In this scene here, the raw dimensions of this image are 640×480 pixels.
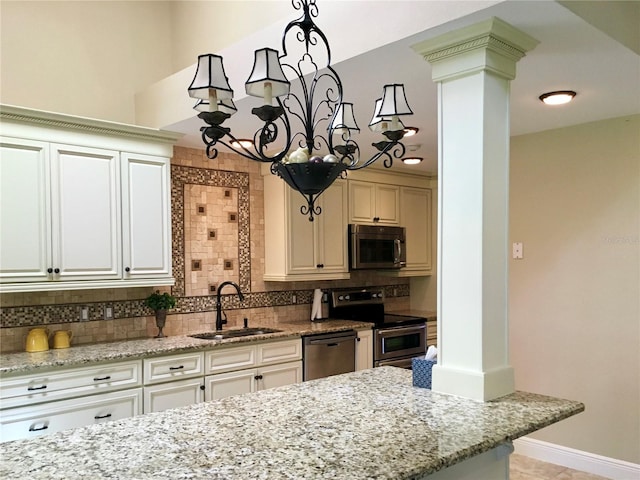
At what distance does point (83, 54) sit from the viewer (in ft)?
12.6

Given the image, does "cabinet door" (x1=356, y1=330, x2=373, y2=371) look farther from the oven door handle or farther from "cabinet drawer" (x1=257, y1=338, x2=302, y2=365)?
"cabinet drawer" (x1=257, y1=338, x2=302, y2=365)

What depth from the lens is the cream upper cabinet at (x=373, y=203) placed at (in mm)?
5105

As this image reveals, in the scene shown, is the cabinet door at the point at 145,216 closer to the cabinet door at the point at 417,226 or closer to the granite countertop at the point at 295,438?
the granite countertop at the point at 295,438

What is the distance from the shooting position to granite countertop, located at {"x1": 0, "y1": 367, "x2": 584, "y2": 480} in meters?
1.46

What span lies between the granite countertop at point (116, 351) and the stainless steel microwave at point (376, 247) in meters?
0.92

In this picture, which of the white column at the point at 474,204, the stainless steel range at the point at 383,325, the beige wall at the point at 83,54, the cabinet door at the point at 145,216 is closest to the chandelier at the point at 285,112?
the white column at the point at 474,204

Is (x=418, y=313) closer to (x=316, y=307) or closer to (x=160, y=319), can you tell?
(x=316, y=307)

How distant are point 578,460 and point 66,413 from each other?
3.36 metres

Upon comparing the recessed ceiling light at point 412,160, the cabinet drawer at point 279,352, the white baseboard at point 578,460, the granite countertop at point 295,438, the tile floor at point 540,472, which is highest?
the recessed ceiling light at point 412,160

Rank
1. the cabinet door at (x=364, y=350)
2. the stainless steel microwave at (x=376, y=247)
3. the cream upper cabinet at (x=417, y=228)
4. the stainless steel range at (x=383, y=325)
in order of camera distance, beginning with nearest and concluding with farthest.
→ the cabinet door at (x=364, y=350), the stainless steel range at (x=383, y=325), the stainless steel microwave at (x=376, y=247), the cream upper cabinet at (x=417, y=228)

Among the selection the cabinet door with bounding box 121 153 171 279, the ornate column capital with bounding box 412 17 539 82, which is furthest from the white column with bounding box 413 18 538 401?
the cabinet door with bounding box 121 153 171 279

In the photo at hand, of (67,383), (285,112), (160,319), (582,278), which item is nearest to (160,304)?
(160,319)

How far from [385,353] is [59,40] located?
11.7 ft

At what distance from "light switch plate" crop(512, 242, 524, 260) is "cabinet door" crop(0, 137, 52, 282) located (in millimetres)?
3265
